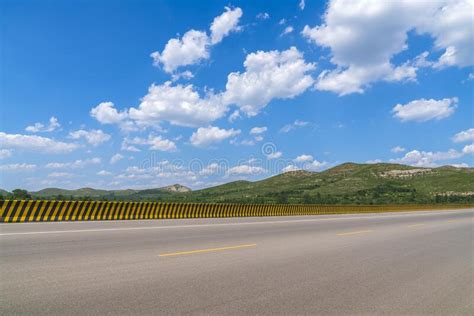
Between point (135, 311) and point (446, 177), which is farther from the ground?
point (446, 177)

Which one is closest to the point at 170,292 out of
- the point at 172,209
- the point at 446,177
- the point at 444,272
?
the point at 444,272

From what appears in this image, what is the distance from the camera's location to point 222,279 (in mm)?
6484

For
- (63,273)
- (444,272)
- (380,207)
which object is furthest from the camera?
(380,207)

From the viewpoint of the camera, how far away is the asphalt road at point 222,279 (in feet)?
16.7

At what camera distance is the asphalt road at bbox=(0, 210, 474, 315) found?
5086 mm

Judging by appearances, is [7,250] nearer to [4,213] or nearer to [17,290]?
[17,290]

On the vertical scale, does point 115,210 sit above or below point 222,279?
above

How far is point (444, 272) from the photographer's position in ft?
26.8

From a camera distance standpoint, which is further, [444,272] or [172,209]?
[172,209]

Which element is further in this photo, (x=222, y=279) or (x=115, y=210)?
(x=115, y=210)

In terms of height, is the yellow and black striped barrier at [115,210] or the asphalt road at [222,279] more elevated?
the yellow and black striped barrier at [115,210]

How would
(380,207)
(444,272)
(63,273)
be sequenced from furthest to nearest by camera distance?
1. (380,207)
2. (444,272)
3. (63,273)

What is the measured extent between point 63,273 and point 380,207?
51.5 m

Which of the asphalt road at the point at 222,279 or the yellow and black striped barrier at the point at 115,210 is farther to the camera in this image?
the yellow and black striped barrier at the point at 115,210
